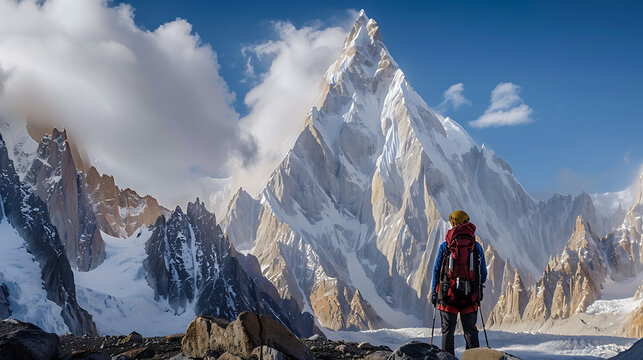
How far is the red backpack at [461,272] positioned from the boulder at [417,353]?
287 cm

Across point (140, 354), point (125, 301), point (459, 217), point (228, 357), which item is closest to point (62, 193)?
point (125, 301)

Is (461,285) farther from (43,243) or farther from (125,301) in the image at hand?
(125,301)

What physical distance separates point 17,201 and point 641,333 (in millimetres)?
196333

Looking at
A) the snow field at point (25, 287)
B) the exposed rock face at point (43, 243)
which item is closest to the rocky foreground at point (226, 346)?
the snow field at point (25, 287)

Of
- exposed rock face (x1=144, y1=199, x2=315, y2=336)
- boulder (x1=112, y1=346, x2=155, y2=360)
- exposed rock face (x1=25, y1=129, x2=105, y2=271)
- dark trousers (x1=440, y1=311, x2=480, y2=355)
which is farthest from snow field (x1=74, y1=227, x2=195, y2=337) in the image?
dark trousers (x1=440, y1=311, x2=480, y2=355)

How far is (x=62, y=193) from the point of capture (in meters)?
185

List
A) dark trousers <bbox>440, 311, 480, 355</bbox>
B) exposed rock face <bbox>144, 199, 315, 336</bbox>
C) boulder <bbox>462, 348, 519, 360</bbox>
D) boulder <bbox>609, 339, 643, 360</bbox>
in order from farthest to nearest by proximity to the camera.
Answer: exposed rock face <bbox>144, 199, 315, 336</bbox>, dark trousers <bbox>440, 311, 480, 355</bbox>, boulder <bbox>462, 348, 519, 360</bbox>, boulder <bbox>609, 339, 643, 360</bbox>

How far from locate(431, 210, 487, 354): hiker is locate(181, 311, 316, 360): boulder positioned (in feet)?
12.1

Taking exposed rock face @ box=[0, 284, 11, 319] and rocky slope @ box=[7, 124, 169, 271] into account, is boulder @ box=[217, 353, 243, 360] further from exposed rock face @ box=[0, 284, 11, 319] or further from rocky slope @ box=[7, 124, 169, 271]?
rocky slope @ box=[7, 124, 169, 271]

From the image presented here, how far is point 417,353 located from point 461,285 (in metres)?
3.50

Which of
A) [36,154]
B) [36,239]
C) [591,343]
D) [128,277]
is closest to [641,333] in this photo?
[591,343]

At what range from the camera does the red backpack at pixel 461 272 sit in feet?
48.5

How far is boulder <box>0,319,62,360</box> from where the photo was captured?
1261 centimetres

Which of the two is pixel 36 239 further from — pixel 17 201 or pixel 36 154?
pixel 36 154
